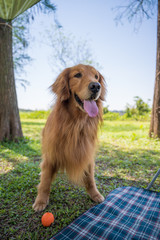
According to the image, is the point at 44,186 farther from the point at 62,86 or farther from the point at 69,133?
the point at 62,86

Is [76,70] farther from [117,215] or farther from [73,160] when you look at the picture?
[117,215]

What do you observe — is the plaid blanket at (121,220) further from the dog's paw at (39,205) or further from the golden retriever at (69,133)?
the dog's paw at (39,205)

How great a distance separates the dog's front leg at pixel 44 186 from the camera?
199 centimetres

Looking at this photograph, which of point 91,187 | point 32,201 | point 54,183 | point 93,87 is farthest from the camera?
point 54,183

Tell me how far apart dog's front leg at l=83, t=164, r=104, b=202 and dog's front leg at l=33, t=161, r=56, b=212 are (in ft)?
1.50

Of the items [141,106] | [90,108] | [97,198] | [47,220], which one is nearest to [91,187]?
[97,198]

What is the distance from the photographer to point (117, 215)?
184cm

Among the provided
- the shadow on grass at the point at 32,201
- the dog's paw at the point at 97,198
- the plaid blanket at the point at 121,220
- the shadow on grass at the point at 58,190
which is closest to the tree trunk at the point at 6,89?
the shadow on grass at the point at 58,190

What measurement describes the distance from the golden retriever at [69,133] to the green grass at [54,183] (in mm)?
199

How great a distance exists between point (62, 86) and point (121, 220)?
5.52 ft

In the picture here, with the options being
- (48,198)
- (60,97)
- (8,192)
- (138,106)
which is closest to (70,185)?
(48,198)

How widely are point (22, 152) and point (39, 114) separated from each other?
1405 centimetres

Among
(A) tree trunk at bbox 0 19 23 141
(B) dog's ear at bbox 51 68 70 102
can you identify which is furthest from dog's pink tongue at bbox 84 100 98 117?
(A) tree trunk at bbox 0 19 23 141

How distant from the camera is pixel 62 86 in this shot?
6.87 ft
